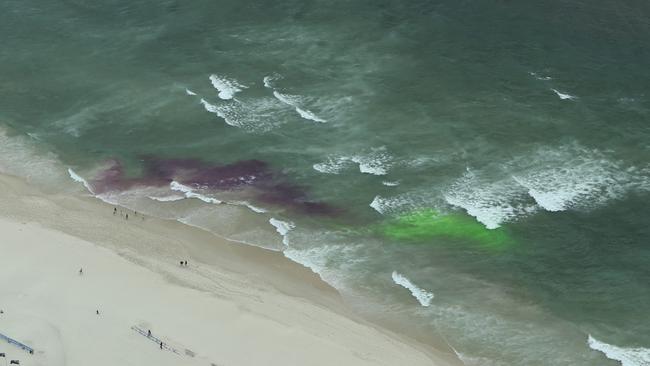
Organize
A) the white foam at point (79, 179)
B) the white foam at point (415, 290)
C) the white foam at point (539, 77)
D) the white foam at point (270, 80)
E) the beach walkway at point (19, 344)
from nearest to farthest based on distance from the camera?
1. the beach walkway at point (19, 344)
2. the white foam at point (415, 290)
3. the white foam at point (79, 179)
4. the white foam at point (539, 77)
5. the white foam at point (270, 80)

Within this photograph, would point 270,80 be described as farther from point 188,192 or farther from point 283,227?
point 283,227

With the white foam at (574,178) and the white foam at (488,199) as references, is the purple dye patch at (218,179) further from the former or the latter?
the white foam at (574,178)

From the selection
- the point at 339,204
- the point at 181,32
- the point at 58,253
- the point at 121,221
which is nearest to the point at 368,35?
the point at 181,32

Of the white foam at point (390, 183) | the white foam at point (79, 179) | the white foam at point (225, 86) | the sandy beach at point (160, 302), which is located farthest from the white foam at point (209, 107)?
the white foam at point (390, 183)

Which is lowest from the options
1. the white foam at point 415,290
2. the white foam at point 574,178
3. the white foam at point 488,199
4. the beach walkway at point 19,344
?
the beach walkway at point 19,344

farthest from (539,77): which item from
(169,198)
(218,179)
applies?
(169,198)

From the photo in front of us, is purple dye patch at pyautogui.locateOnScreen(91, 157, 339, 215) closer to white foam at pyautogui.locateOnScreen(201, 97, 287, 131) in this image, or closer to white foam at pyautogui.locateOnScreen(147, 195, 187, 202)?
white foam at pyautogui.locateOnScreen(147, 195, 187, 202)

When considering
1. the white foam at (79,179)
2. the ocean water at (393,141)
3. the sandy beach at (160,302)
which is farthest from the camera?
the white foam at (79,179)
